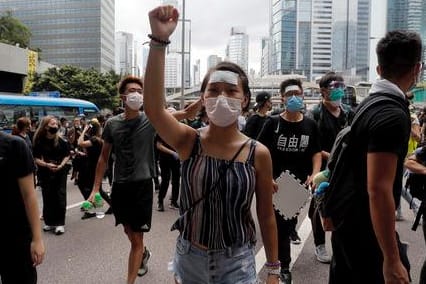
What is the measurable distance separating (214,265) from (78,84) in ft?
176

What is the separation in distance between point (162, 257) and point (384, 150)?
374 cm

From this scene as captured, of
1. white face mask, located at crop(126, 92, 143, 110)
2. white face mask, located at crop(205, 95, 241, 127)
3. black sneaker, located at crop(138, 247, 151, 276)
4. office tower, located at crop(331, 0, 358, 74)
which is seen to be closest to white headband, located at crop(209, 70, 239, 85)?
white face mask, located at crop(205, 95, 241, 127)

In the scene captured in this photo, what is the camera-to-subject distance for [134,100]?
4098 millimetres

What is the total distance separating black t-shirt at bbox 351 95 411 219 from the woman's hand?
990mm

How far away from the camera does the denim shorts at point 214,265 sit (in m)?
2.11

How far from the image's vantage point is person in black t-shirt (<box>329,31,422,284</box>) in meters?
2.00

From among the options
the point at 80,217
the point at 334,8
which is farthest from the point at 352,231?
the point at 334,8

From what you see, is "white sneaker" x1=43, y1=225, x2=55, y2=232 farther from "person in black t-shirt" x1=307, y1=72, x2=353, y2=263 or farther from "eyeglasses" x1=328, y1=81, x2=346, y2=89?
"eyeglasses" x1=328, y1=81, x2=346, y2=89

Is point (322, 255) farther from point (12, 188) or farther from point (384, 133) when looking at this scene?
point (12, 188)

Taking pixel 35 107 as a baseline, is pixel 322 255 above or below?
below

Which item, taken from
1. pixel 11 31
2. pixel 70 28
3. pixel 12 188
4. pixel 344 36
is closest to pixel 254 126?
pixel 12 188

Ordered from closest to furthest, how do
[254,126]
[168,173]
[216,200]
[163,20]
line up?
[163,20] < [216,200] < [254,126] < [168,173]

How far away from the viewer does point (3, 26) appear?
69188 mm

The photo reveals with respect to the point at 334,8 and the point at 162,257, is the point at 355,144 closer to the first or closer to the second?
the point at 162,257
